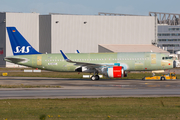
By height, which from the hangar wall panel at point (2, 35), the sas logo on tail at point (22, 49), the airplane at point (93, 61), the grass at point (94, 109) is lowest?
the grass at point (94, 109)

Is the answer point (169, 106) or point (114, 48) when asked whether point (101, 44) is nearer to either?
point (114, 48)

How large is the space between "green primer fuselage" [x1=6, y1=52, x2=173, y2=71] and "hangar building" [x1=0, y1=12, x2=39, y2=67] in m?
63.0

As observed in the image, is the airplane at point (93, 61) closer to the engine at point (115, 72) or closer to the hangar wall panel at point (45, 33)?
the engine at point (115, 72)

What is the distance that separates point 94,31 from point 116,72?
6837 cm

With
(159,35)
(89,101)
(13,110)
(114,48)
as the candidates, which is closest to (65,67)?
(89,101)

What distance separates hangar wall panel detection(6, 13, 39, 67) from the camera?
107 meters

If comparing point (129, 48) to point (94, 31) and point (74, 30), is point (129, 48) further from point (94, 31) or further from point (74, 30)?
point (74, 30)

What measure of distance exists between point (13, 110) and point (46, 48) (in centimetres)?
9177

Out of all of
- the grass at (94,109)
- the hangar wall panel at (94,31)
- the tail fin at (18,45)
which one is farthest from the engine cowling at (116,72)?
the hangar wall panel at (94,31)

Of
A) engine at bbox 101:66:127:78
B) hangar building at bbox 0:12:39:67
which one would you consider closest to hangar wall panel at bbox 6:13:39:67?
hangar building at bbox 0:12:39:67

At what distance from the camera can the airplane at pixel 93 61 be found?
44.3m

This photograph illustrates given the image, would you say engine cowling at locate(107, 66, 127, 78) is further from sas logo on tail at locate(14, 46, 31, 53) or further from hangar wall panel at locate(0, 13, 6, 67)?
hangar wall panel at locate(0, 13, 6, 67)

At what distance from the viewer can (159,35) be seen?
18450 cm

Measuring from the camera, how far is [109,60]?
45344 mm
